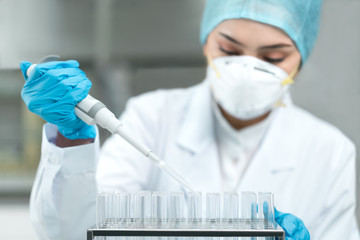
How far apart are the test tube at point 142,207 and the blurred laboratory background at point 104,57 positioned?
130cm

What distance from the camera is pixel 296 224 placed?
0.84 m

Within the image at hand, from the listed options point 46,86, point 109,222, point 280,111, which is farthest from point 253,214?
point 280,111

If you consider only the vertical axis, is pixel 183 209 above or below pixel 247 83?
below

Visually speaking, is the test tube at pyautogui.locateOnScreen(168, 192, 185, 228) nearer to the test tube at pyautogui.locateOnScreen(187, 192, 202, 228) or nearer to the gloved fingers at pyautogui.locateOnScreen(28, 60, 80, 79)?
the test tube at pyautogui.locateOnScreen(187, 192, 202, 228)

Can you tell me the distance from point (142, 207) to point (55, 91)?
12.0 inches

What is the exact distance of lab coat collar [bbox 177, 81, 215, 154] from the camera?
1.37 metres

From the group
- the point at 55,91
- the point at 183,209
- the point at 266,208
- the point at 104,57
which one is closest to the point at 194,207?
the point at 183,209

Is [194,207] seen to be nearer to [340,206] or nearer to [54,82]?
[54,82]

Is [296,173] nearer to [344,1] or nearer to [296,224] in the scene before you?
[296,224]

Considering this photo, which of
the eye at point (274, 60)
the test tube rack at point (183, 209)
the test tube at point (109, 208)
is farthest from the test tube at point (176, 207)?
the eye at point (274, 60)

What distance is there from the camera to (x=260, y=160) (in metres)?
1.32

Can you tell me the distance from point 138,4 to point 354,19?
1398 millimetres

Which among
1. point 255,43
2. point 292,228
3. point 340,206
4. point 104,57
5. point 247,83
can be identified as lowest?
point 340,206

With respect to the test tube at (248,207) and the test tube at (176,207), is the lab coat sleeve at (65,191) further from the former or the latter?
the test tube at (248,207)
